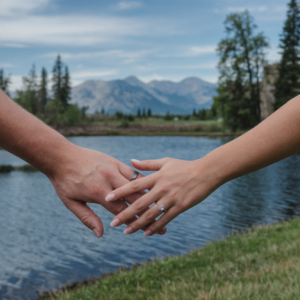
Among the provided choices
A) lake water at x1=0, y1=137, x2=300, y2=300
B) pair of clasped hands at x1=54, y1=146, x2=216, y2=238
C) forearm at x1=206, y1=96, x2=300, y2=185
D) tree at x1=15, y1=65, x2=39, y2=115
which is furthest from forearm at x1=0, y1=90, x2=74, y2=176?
tree at x1=15, y1=65, x2=39, y2=115

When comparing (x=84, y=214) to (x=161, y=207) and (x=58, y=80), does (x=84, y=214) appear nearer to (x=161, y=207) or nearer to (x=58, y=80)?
(x=161, y=207)

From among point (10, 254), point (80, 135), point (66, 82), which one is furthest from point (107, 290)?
point (66, 82)

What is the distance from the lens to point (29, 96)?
2330 inches

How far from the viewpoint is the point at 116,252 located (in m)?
8.64

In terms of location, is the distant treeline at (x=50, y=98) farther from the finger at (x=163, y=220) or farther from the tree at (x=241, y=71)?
the finger at (x=163, y=220)

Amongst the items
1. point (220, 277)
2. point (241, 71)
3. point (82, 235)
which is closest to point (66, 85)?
A: point (241, 71)

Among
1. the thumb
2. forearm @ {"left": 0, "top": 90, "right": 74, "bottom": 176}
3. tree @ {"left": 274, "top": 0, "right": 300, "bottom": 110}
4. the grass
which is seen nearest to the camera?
forearm @ {"left": 0, "top": 90, "right": 74, "bottom": 176}

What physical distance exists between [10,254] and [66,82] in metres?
70.7

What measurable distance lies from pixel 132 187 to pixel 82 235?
8.58 m

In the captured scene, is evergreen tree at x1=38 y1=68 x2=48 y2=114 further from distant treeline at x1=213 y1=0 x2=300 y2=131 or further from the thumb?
the thumb

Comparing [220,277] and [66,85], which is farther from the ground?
[66,85]

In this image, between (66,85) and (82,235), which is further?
(66,85)

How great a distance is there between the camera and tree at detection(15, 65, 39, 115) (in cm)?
5507

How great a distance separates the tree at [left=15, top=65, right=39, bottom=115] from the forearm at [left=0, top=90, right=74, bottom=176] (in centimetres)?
5070
